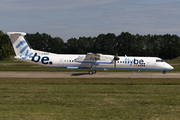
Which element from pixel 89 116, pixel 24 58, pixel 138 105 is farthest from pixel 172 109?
pixel 24 58

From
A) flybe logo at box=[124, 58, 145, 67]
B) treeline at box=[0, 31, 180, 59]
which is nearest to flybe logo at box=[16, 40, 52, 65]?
flybe logo at box=[124, 58, 145, 67]

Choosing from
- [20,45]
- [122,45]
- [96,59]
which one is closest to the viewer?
[20,45]

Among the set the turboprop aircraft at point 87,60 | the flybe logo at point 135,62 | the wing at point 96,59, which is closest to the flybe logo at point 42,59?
the turboprop aircraft at point 87,60

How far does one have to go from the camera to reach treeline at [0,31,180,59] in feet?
345

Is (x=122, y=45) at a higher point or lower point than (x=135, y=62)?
higher

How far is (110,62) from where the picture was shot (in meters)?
33.8

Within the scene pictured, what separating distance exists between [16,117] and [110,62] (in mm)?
24780

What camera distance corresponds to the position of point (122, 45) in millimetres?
112000

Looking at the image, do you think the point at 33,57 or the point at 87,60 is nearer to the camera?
the point at 33,57

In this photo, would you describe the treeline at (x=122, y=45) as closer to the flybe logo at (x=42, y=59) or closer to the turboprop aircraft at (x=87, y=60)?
the turboprop aircraft at (x=87, y=60)

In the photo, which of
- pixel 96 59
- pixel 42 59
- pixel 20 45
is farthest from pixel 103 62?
pixel 20 45

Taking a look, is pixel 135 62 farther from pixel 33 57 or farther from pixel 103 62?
pixel 33 57

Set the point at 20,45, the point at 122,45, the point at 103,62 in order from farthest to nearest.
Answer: the point at 122,45 < the point at 103,62 < the point at 20,45

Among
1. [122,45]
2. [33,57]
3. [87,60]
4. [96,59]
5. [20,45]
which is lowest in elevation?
[87,60]
